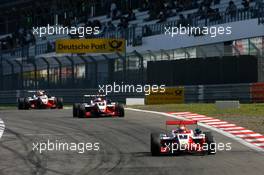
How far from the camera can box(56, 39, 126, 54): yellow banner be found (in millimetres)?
39612

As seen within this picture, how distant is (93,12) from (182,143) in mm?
39670

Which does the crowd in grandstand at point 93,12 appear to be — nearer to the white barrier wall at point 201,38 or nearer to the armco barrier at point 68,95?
the white barrier wall at point 201,38

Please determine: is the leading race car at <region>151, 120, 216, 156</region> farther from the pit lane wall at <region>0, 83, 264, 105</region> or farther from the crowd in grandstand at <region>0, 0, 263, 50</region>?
the crowd in grandstand at <region>0, 0, 263, 50</region>

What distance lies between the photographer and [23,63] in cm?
3947

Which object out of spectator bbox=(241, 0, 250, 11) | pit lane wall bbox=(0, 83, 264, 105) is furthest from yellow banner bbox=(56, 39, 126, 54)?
spectator bbox=(241, 0, 250, 11)

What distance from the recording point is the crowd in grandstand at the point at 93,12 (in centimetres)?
3606

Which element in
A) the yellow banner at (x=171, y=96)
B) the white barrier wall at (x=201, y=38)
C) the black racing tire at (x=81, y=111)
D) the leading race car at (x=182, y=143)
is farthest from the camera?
the yellow banner at (x=171, y=96)

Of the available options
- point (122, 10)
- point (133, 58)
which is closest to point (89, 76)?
point (133, 58)

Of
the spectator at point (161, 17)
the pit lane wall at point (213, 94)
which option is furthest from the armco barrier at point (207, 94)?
the spectator at point (161, 17)

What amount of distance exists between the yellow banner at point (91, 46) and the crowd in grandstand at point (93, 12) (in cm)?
232

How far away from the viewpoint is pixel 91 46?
41625 mm

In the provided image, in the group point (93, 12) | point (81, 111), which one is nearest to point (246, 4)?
point (81, 111)

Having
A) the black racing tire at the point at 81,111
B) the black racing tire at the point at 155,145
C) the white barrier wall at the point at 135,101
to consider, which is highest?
the white barrier wall at the point at 135,101

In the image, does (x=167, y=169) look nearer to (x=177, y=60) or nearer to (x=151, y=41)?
(x=177, y=60)
